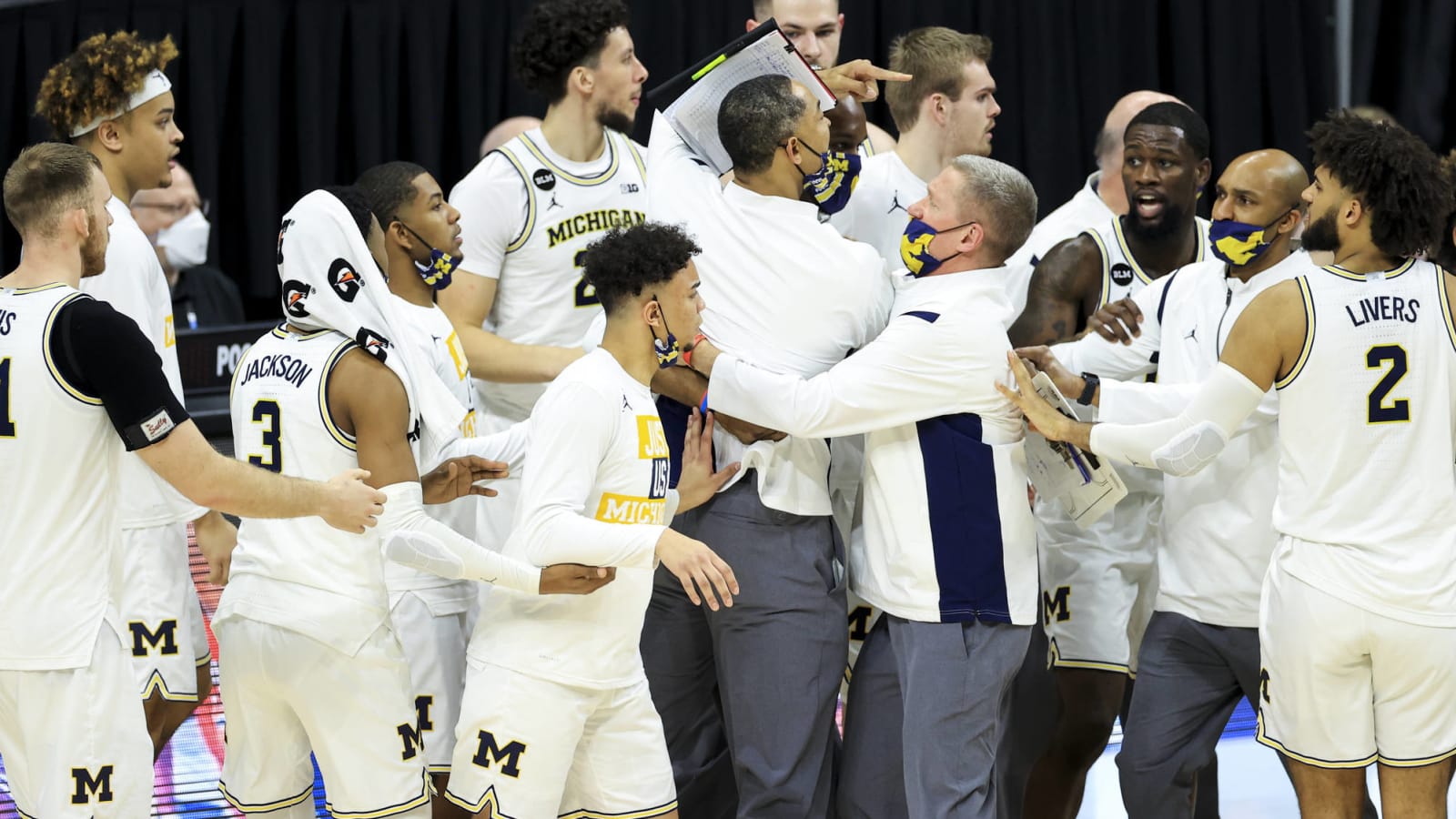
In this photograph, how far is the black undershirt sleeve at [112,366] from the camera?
11.2ft

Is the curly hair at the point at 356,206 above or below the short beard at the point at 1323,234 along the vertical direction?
above

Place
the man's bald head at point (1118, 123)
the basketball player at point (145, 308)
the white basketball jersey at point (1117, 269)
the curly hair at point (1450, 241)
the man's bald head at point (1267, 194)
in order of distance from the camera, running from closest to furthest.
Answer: the man's bald head at point (1267, 194) → the basketball player at point (145, 308) → the curly hair at point (1450, 241) → the white basketball jersey at point (1117, 269) → the man's bald head at point (1118, 123)

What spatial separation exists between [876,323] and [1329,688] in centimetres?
145

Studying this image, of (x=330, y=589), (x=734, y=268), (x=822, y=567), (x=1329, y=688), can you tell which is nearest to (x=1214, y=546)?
(x=1329, y=688)

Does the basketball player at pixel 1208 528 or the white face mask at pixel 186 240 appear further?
the white face mask at pixel 186 240

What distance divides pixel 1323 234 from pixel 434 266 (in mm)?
2253

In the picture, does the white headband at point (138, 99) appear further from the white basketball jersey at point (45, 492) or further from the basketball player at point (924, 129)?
the basketball player at point (924, 129)

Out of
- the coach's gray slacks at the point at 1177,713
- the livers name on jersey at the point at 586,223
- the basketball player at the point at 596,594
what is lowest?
the coach's gray slacks at the point at 1177,713

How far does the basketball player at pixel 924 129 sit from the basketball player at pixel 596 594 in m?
1.37

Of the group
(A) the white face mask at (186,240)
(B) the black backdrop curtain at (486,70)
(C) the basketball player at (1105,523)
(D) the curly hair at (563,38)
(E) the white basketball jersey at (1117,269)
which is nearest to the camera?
(C) the basketball player at (1105,523)

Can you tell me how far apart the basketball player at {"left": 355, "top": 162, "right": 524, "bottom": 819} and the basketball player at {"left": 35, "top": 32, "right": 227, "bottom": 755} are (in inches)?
25.3

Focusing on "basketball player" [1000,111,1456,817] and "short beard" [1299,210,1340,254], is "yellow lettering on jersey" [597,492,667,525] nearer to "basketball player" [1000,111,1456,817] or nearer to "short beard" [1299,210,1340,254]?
"basketball player" [1000,111,1456,817]

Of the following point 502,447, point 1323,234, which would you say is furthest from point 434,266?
point 1323,234

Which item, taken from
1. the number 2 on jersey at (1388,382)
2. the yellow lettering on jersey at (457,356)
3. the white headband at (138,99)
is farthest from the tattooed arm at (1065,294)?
the white headband at (138,99)
